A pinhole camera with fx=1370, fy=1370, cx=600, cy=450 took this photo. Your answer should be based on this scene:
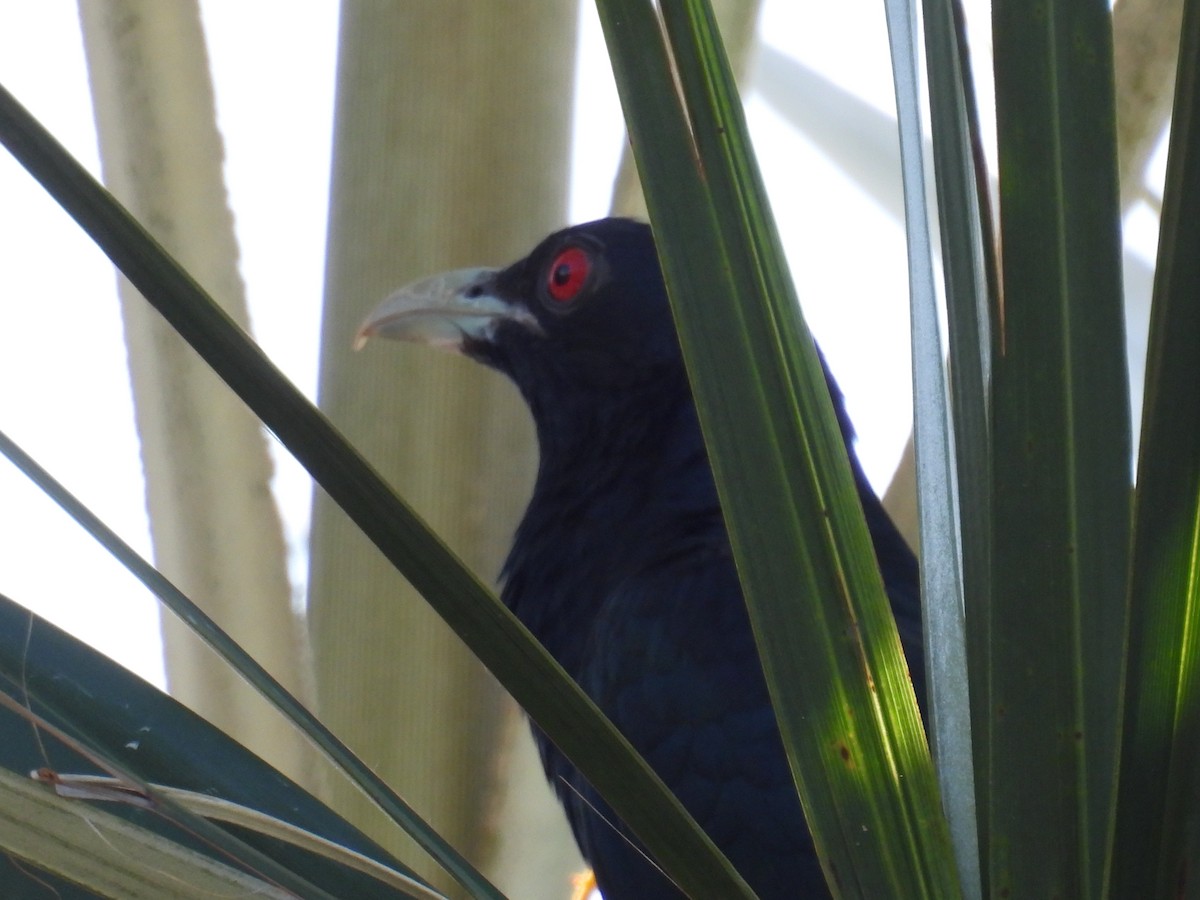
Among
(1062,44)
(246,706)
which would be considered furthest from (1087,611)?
(246,706)

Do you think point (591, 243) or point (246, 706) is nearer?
point (246, 706)

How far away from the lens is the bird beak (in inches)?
82.1

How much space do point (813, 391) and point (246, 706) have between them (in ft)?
5.07

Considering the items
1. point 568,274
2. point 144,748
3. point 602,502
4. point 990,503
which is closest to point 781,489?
point 990,503

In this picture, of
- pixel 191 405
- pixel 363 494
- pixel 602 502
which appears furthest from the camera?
pixel 602 502

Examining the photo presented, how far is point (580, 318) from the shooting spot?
8.02ft

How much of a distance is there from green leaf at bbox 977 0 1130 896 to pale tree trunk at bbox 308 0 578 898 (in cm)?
136

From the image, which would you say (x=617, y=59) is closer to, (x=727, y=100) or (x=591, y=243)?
(x=727, y=100)

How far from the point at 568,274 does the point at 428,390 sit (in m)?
0.38

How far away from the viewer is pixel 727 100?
2.15 feet

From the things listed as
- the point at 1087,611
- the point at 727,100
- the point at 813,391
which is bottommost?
the point at 1087,611

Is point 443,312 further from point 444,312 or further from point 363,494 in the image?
point 363,494

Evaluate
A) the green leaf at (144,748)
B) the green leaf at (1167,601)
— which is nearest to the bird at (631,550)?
the green leaf at (144,748)

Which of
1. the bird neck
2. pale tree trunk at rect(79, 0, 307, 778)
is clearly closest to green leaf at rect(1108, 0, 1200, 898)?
the bird neck
